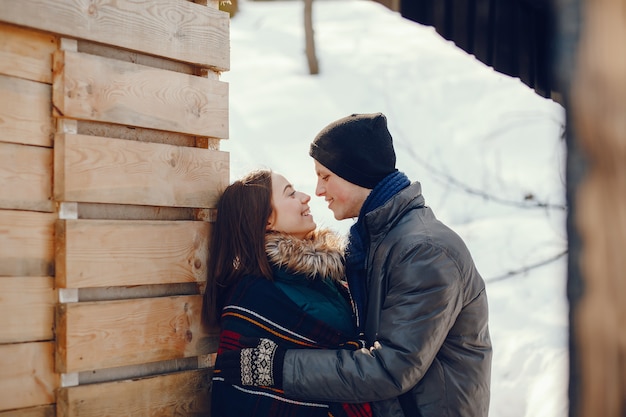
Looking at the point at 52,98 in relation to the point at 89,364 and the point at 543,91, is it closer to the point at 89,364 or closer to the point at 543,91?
the point at 89,364

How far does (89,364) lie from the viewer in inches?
111

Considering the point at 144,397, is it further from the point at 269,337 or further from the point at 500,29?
the point at 500,29

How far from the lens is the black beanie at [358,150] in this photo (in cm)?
324

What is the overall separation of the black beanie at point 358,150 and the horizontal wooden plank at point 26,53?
1.24 meters

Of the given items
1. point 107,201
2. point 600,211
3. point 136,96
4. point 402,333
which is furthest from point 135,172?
point 600,211

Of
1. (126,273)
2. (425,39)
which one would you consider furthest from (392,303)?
(425,39)

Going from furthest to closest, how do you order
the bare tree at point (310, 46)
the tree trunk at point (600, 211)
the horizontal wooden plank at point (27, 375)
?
the bare tree at point (310, 46), the horizontal wooden plank at point (27, 375), the tree trunk at point (600, 211)

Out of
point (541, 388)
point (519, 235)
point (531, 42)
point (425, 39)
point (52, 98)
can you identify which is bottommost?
point (541, 388)

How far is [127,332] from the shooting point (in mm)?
2988

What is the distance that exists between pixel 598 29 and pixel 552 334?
7.06 metres

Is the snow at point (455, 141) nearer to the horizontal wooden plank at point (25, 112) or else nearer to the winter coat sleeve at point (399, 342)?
the winter coat sleeve at point (399, 342)

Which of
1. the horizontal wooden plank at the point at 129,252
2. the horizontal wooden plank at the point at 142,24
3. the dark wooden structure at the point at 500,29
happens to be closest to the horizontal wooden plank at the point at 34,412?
the horizontal wooden plank at the point at 129,252

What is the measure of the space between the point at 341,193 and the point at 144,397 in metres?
1.26

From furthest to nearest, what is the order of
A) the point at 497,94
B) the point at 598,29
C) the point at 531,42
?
1. the point at 497,94
2. the point at 531,42
3. the point at 598,29
